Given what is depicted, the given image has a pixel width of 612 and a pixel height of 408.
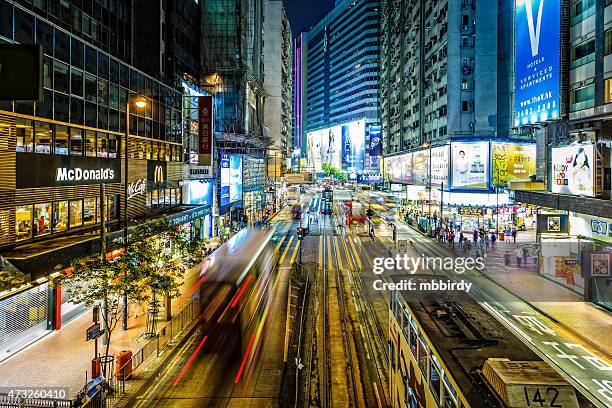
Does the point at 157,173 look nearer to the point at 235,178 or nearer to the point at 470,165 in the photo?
the point at 235,178

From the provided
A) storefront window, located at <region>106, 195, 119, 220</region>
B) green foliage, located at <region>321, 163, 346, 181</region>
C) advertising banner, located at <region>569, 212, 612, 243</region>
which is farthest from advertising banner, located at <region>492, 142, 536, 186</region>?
green foliage, located at <region>321, 163, 346, 181</region>

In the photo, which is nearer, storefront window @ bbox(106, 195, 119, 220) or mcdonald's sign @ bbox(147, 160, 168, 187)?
storefront window @ bbox(106, 195, 119, 220)

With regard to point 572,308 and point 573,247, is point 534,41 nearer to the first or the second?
point 573,247

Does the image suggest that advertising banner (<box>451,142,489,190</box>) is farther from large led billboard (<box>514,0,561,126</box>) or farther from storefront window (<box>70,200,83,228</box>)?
storefront window (<box>70,200,83,228</box>)

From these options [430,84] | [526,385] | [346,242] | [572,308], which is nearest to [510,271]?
[572,308]

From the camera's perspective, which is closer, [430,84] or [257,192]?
[430,84]
